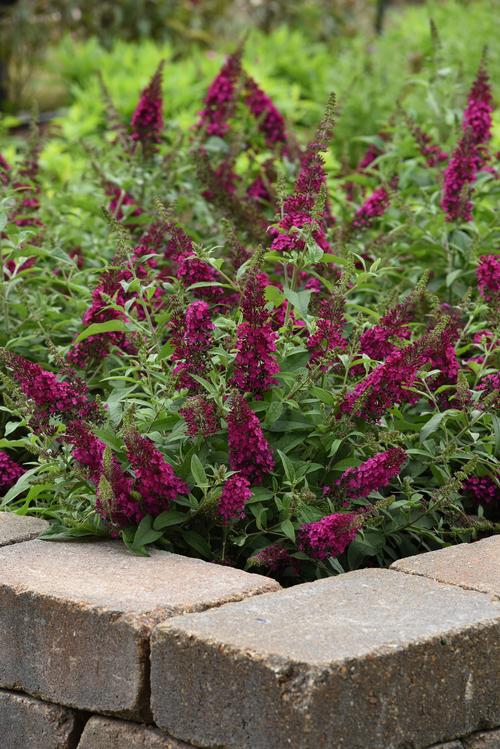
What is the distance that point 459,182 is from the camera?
152 inches

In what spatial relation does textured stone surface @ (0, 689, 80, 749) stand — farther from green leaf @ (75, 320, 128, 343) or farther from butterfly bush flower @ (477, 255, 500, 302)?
butterfly bush flower @ (477, 255, 500, 302)

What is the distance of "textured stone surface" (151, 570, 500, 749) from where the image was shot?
2240 millimetres

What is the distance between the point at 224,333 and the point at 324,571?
67cm

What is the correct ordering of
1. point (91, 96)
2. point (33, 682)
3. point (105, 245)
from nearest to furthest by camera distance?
point (33, 682) < point (105, 245) < point (91, 96)

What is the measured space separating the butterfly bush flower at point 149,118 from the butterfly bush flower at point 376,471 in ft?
6.95

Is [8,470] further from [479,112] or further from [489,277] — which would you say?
[479,112]

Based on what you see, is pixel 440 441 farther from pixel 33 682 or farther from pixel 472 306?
pixel 33 682

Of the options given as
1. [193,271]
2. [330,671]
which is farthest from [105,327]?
[330,671]

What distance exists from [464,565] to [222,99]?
262cm

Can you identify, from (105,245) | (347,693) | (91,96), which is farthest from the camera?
(91,96)

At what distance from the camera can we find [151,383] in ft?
10.5

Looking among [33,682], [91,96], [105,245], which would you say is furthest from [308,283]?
[91,96]

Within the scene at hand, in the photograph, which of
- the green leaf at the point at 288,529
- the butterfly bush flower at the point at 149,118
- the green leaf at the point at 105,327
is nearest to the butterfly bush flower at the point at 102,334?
the green leaf at the point at 105,327

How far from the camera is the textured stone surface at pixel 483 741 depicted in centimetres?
250
